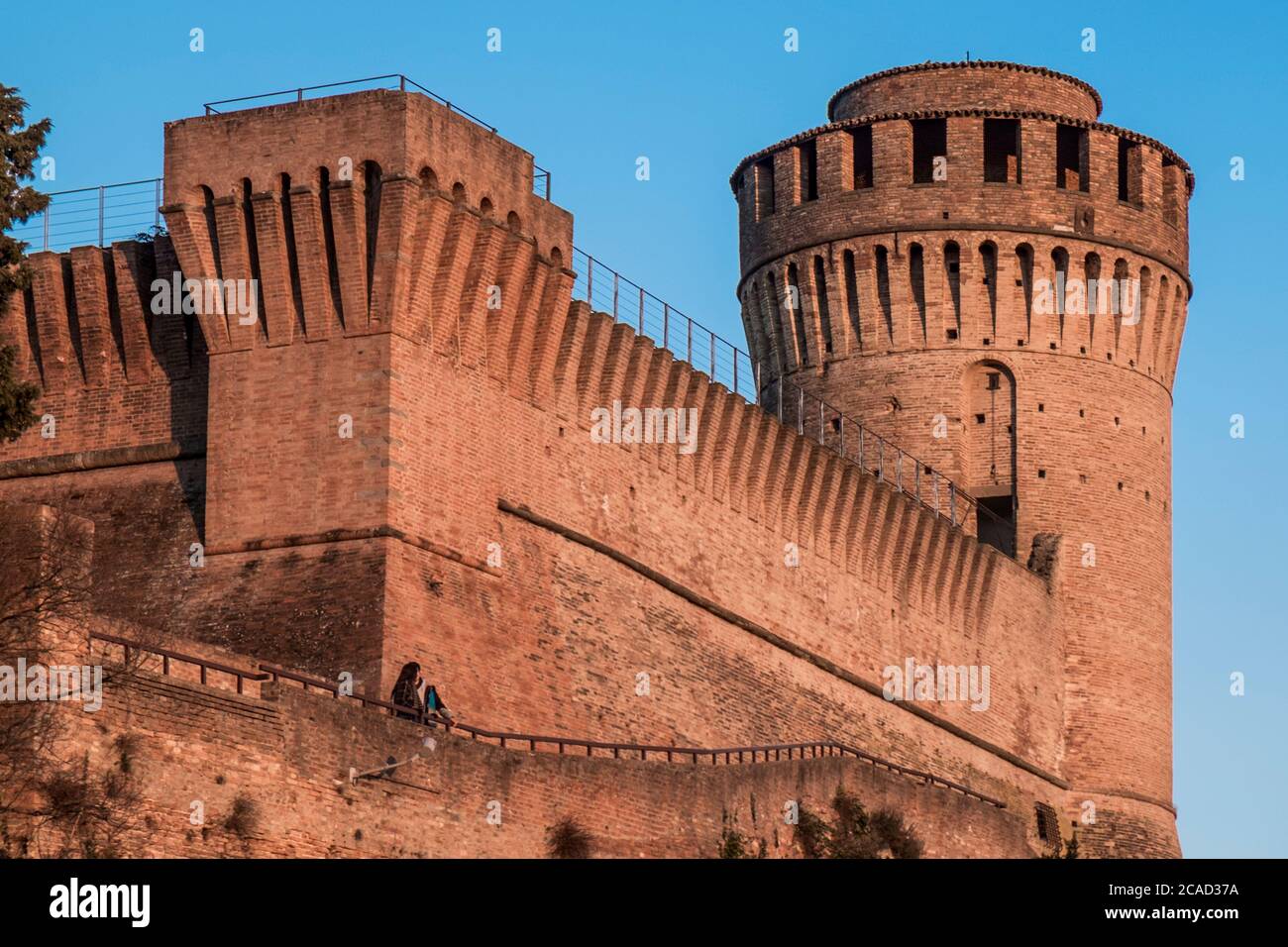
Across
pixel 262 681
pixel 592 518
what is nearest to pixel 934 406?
pixel 592 518

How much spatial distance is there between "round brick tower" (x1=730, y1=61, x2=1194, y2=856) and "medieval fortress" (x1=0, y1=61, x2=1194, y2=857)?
0.21ft

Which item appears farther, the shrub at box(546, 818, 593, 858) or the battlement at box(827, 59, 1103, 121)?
the battlement at box(827, 59, 1103, 121)

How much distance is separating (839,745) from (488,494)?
496 cm

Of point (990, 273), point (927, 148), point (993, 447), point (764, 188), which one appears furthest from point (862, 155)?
point (993, 447)

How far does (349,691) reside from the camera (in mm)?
28094

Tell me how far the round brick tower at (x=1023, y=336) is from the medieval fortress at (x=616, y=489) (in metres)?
0.06

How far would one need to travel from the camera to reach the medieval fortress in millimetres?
25641

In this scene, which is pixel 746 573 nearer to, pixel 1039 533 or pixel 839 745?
pixel 839 745

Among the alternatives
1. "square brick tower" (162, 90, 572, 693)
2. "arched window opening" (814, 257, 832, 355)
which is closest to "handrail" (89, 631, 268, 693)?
"square brick tower" (162, 90, 572, 693)

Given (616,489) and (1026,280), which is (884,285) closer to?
(1026,280)

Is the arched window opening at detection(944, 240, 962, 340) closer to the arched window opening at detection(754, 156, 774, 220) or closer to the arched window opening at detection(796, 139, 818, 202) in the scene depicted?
the arched window opening at detection(796, 139, 818, 202)

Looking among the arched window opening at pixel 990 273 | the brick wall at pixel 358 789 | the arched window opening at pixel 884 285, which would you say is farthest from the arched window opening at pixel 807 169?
the brick wall at pixel 358 789

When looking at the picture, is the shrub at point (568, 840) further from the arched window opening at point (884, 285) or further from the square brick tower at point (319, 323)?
the arched window opening at point (884, 285)
